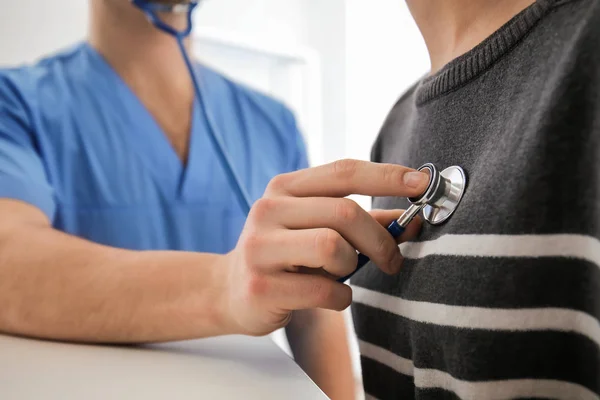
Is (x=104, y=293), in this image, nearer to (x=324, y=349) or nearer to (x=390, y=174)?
(x=390, y=174)

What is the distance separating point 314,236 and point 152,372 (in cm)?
16

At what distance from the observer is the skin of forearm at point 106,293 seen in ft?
1.44

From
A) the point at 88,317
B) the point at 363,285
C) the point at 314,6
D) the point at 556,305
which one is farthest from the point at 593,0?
the point at 314,6

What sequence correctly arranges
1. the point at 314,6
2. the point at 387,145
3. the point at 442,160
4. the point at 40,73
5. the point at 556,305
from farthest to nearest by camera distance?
1. the point at 314,6
2. the point at 40,73
3. the point at 387,145
4. the point at 442,160
5. the point at 556,305

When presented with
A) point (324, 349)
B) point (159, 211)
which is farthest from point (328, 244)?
point (159, 211)

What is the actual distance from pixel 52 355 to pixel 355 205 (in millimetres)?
280

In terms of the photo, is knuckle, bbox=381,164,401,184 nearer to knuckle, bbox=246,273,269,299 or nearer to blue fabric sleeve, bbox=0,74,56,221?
knuckle, bbox=246,273,269,299

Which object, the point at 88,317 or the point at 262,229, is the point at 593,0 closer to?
the point at 262,229

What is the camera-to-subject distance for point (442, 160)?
1.23 ft

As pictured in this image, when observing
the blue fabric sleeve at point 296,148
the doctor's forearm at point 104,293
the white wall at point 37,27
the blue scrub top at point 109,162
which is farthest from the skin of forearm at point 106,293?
the white wall at point 37,27

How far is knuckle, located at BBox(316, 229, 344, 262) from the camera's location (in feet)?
1.07

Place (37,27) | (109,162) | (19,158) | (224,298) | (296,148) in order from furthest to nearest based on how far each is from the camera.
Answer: (37,27) → (296,148) → (109,162) → (19,158) → (224,298)

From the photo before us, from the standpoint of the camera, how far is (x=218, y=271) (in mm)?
429

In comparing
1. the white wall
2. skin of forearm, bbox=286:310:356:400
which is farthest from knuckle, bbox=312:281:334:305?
the white wall
